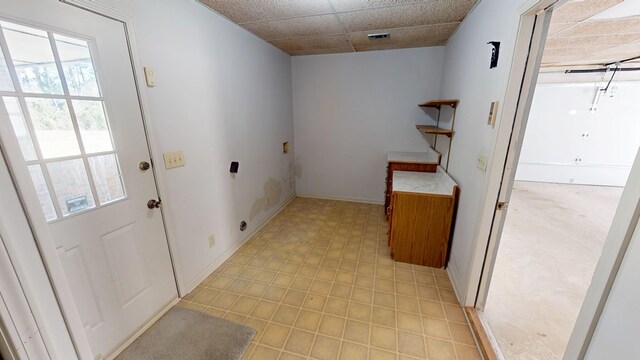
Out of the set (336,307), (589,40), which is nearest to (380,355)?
(336,307)

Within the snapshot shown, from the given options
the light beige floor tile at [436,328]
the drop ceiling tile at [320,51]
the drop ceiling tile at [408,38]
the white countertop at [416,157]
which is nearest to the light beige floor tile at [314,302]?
the light beige floor tile at [436,328]

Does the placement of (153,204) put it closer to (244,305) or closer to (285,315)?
(244,305)

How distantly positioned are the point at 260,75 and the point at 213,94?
95 centimetres

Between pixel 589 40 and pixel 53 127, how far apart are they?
4920mm

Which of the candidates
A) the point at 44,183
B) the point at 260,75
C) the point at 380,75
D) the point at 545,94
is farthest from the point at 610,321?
the point at 545,94

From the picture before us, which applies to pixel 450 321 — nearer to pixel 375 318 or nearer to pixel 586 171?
pixel 375 318

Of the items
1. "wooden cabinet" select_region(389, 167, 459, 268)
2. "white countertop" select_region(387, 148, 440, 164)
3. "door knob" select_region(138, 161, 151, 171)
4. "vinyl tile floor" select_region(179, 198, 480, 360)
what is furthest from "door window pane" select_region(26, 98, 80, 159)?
"white countertop" select_region(387, 148, 440, 164)

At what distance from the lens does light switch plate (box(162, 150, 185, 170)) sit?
1.76 meters

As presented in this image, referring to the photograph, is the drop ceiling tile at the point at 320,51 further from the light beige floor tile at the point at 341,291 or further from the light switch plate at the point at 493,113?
the light beige floor tile at the point at 341,291

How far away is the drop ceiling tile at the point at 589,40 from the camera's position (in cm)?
261

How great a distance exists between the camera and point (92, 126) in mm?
1331

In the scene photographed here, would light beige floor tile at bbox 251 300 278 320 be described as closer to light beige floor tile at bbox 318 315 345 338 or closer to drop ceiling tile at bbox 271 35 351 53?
light beige floor tile at bbox 318 315 345 338

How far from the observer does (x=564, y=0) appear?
115 cm

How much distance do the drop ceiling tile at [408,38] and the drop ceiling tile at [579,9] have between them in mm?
827
